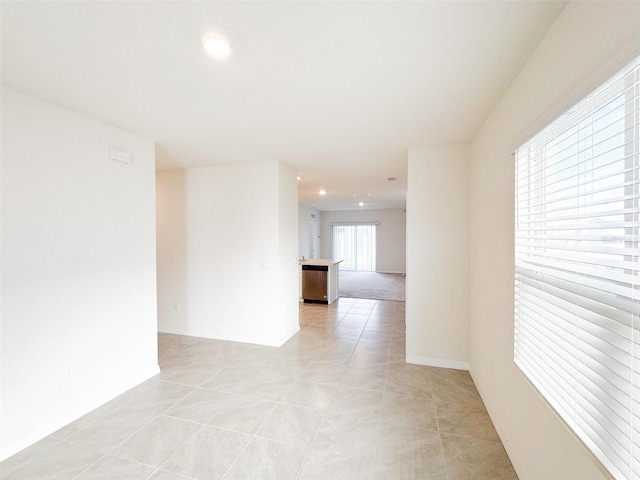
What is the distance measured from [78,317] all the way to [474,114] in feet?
11.8

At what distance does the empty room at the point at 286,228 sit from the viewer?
111cm

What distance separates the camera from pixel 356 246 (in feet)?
37.1

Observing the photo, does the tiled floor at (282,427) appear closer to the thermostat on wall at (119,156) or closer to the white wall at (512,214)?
the white wall at (512,214)

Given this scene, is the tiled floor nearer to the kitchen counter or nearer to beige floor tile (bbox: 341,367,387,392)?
beige floor tile (bbox: 341,367,387,392)

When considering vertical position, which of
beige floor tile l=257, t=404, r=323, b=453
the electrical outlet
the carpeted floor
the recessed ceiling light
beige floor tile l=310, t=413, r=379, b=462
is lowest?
beige floor tile l=310, t=413, r=379, b=462

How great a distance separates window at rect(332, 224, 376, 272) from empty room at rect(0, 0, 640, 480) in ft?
24.3

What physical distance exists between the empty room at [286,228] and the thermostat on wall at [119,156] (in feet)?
0.05

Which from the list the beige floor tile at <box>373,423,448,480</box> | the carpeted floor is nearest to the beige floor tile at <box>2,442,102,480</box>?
the beige floor tile at <box>373,423,448,480</box>

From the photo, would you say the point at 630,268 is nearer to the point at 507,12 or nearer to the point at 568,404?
the point at 568,404

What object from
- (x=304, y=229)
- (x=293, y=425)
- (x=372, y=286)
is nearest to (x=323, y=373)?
(x=293, y=425)

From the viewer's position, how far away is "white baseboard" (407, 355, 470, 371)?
3.06 m

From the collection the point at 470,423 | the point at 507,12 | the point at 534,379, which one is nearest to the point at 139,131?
the point at 507,12

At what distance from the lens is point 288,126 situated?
8.29 feet

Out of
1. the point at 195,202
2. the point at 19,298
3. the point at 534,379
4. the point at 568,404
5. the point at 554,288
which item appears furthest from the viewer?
the point at 195,202
